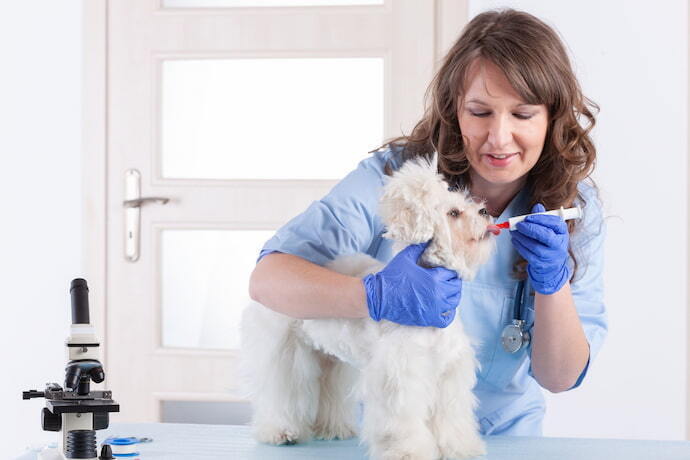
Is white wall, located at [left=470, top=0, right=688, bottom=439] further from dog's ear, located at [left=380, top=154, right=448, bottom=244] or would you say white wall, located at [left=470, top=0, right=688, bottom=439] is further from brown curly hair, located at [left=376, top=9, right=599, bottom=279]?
dog's ear, located at [left=380, top=154, right=448, bottom=244]

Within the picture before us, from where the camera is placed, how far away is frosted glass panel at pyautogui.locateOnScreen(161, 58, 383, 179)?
3.15 metres

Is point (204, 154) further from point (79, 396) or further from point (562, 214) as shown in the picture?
point (79, 396)

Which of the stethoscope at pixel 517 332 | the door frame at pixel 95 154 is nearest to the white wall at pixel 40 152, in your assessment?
the door frame at pixel 95 154

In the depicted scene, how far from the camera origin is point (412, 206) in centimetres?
143

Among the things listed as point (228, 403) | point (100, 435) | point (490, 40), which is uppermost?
point (490, 40)

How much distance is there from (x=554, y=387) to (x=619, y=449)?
18 cm

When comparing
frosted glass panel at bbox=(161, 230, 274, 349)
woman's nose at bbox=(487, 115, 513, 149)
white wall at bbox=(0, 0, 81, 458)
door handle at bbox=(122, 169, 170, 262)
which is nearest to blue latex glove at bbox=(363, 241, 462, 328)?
woman's nose at bbox=(487, 115, 513, 149)

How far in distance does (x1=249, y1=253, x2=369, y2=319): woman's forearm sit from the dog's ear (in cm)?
12

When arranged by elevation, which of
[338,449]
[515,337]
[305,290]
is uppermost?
[305,290]

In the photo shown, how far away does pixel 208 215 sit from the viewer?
3.14 meters

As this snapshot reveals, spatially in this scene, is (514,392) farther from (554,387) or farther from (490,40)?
(490,40)

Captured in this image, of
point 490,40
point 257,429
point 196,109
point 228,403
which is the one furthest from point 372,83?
point 257,429

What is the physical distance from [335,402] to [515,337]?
0.39 meters

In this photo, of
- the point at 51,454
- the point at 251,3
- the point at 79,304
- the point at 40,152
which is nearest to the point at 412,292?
the point at 79,304
